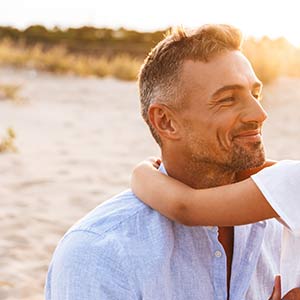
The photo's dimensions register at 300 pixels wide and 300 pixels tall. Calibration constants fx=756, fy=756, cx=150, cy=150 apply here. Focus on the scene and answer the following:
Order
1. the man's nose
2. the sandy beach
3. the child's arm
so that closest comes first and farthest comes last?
1. the child's arm
2. the man's nose
3. the sandy beach

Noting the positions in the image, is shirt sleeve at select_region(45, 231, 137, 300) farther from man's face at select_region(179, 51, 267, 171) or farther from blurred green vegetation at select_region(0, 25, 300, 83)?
blurred green vegetation at select_region(0, 25, 300, 83)

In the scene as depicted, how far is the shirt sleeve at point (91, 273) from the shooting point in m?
1.95

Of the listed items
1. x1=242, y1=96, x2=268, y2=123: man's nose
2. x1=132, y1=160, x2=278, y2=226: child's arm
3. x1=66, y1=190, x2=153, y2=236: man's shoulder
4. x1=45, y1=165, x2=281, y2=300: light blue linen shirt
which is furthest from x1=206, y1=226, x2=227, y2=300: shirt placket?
x1=242, y1=96, x2=268, y2=123: man's nose

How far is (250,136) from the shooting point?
216cm

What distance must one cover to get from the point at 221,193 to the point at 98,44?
2463 centimetres

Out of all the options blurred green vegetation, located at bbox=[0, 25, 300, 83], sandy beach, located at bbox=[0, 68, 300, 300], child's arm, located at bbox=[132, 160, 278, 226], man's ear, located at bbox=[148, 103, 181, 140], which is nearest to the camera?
child's arm, located at bbox=[132, 160, 278, 226]

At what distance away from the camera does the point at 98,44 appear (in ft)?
86.4

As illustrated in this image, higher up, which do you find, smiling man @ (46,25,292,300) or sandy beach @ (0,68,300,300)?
smiling man @ (46,25,292,300)

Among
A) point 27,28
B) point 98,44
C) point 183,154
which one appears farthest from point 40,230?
point 27,28

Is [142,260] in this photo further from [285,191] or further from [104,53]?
[104,53]

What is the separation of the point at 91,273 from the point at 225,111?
62cm

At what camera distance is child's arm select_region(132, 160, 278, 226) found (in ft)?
6.59

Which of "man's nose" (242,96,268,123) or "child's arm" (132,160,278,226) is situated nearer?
"child's arm" (132,160,278,226)

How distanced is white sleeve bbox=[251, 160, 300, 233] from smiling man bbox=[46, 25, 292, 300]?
235 mm
